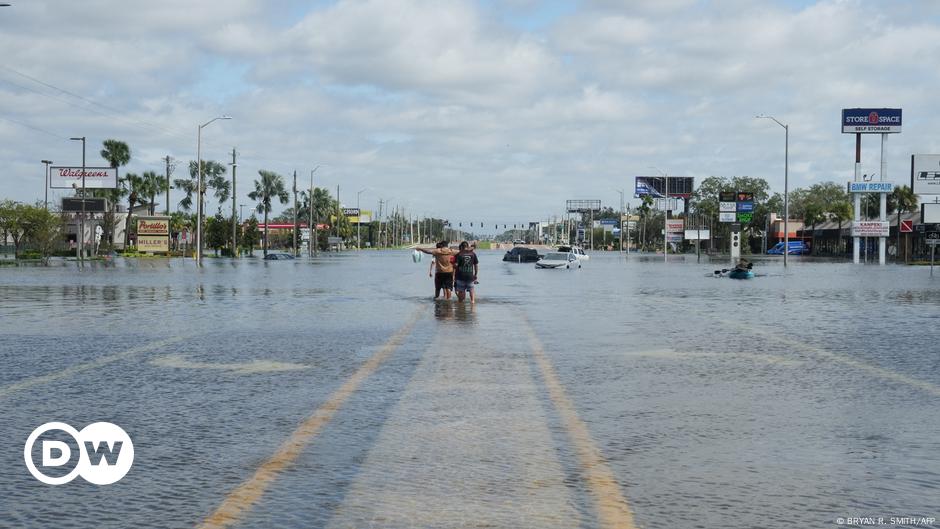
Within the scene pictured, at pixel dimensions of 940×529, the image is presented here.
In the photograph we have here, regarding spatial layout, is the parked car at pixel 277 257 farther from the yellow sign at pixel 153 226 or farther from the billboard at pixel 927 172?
the billboard at pixel 927 172

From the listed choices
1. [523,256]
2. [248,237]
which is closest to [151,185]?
[248,237]

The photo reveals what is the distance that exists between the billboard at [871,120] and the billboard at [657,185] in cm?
9199

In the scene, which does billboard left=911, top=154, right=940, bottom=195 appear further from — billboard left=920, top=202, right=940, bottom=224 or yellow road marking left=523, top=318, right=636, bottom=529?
yellow road marking left=523, top=318, right=636, bottom=529

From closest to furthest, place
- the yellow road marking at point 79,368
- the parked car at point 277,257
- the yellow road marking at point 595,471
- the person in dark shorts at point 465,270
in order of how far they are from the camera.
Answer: the yellow road marking at point 595,471, the yellow road marking at point 79,368, the person in dark shorts at point 465,270, the parked car at point 277,257

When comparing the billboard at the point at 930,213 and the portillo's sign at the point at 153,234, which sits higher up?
the billboard at the point at 930,213

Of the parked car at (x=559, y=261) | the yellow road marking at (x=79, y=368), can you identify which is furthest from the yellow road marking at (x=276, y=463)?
the parked car at (x=559, y=261)

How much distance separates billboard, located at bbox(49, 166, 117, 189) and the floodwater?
88.0 metres

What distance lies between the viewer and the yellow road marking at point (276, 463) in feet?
18.8

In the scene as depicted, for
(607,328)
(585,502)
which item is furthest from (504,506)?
(607,328)

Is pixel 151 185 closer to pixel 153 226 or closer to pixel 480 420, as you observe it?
pixel 153 226

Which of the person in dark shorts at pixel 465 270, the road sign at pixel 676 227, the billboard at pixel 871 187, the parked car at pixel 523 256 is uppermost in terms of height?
the billboard at pixel 871 187

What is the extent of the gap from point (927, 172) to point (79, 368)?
8639cm

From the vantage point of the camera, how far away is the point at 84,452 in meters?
7.48

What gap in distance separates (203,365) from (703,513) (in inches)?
330
